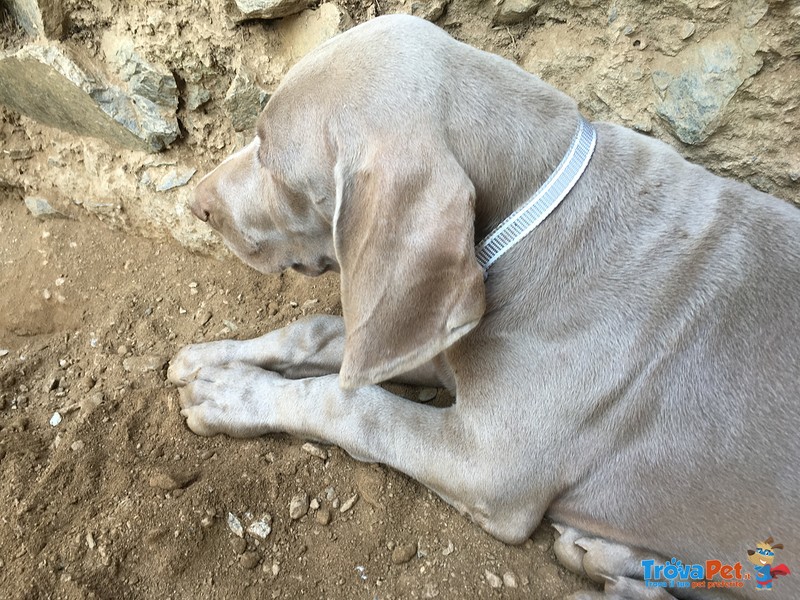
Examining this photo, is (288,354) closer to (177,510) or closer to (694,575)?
(177,510)

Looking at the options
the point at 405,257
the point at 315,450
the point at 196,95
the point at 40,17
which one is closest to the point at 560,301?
the point at 405,257

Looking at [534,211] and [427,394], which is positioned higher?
[534,211]

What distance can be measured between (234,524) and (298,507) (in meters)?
0.24

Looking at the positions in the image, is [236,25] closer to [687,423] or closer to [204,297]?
[204,297]

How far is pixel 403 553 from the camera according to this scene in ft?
7.54

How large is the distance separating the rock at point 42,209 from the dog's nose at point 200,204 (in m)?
1.69

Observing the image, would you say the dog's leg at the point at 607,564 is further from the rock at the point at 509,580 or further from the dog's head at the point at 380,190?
the dog's head at the point at 380,190

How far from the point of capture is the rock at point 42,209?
3.70 meters

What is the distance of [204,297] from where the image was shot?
10.9 ft

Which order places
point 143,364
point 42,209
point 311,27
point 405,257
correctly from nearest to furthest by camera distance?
point 405,257 → point 143,364 → point 311,27 → point 42,209

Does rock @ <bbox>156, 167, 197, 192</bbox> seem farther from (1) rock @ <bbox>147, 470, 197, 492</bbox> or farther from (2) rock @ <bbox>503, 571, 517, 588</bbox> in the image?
(2) rock @ <bbox>503, 571, 517, 588</bbox>

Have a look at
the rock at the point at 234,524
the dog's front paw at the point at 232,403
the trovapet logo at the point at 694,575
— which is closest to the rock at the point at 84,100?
the dog's front paw at the point at 232,403

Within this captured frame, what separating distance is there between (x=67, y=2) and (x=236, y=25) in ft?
3.00

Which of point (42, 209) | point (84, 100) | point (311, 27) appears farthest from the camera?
point (42, 209)
